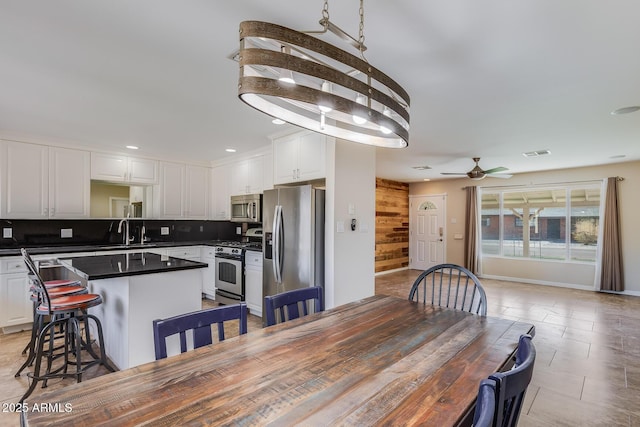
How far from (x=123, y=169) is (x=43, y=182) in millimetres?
960

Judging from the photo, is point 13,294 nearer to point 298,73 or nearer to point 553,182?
point 298,73

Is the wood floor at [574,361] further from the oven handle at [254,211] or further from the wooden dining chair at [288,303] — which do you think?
the oven handle at [254,211]

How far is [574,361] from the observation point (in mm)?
2904

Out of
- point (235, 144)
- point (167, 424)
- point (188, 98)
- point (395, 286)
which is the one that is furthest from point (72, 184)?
point (395, 286)

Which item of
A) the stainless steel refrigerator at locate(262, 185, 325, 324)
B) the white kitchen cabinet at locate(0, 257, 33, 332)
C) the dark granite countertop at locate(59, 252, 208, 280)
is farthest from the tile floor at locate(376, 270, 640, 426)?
the white kitchen cabinet at locate(0, 257, 33, 332)

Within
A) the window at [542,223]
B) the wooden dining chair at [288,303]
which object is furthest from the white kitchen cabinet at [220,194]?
the window at [542,223]

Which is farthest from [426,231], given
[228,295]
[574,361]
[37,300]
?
[37,300]

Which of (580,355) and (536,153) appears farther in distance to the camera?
(536,153)

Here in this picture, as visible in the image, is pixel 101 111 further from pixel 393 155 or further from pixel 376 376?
pixel 393 155

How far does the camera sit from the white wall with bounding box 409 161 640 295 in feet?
18.4

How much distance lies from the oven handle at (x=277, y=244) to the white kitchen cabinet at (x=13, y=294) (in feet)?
9.43

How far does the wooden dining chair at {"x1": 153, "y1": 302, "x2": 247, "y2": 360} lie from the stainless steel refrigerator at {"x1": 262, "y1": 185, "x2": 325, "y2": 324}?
6.18 ft

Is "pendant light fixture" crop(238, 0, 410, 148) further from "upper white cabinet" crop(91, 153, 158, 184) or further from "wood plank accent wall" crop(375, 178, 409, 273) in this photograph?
"wood plank accent wall" crop(375, 178, 409, 273)

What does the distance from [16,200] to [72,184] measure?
60cm
